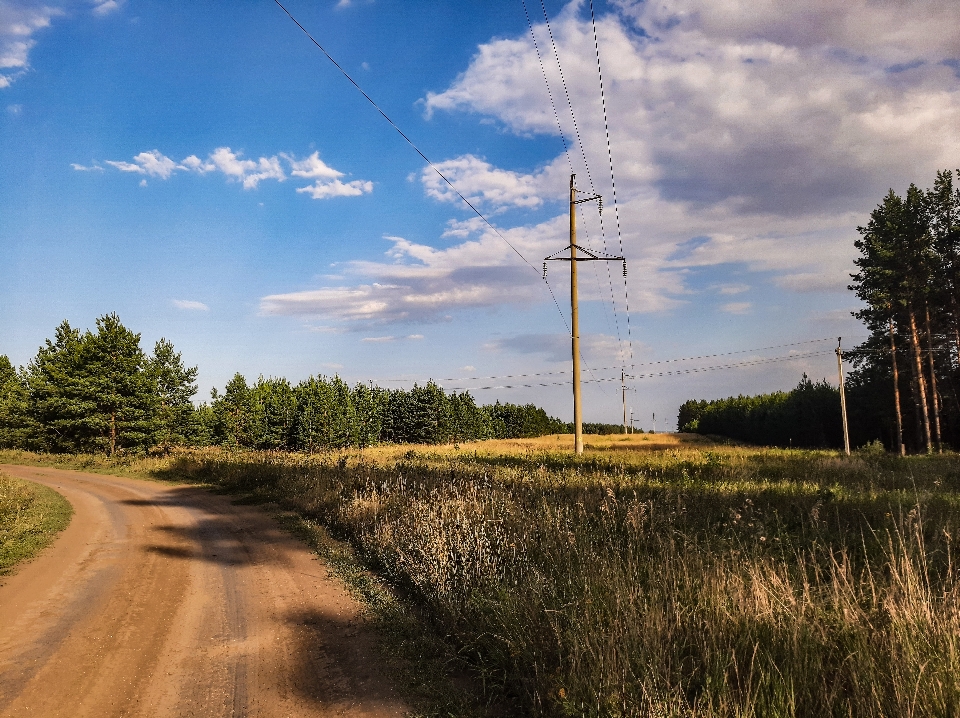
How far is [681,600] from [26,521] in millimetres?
13956

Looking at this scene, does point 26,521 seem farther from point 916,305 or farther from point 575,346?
point 916,305

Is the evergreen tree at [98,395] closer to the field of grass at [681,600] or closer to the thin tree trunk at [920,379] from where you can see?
the field of grass at [681,600]

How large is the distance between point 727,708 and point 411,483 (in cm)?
938

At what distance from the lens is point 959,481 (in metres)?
16.1

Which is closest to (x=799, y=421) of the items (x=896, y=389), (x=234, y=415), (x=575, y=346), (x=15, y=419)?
(x=896, y=389)

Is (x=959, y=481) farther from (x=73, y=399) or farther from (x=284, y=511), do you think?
(x=73, y=399)

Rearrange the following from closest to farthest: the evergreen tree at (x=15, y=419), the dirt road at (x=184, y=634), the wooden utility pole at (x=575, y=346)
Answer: the dirt road at (x=184, y=634) → the wooden utility pole at (x=575, y=346) → the evergreen tree at (x=15, y=419)

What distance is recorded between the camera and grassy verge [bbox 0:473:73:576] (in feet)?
31.1

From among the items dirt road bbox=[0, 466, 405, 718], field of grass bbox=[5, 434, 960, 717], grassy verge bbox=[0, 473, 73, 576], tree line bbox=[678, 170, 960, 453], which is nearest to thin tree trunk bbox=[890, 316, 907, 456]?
tree line bbox=[678, 170, 960, 453]

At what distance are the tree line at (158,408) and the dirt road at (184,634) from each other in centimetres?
3941

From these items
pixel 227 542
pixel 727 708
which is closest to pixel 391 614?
pixel 727 708

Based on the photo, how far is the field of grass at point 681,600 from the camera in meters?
3.68

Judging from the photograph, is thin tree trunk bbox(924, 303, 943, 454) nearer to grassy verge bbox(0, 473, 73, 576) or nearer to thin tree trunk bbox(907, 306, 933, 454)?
thin tree trunk bbox(907, 306, 933, 454)

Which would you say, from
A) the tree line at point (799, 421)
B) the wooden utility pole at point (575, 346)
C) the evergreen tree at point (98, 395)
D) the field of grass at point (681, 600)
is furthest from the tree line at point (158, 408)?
the tree line at point (799, 421)
